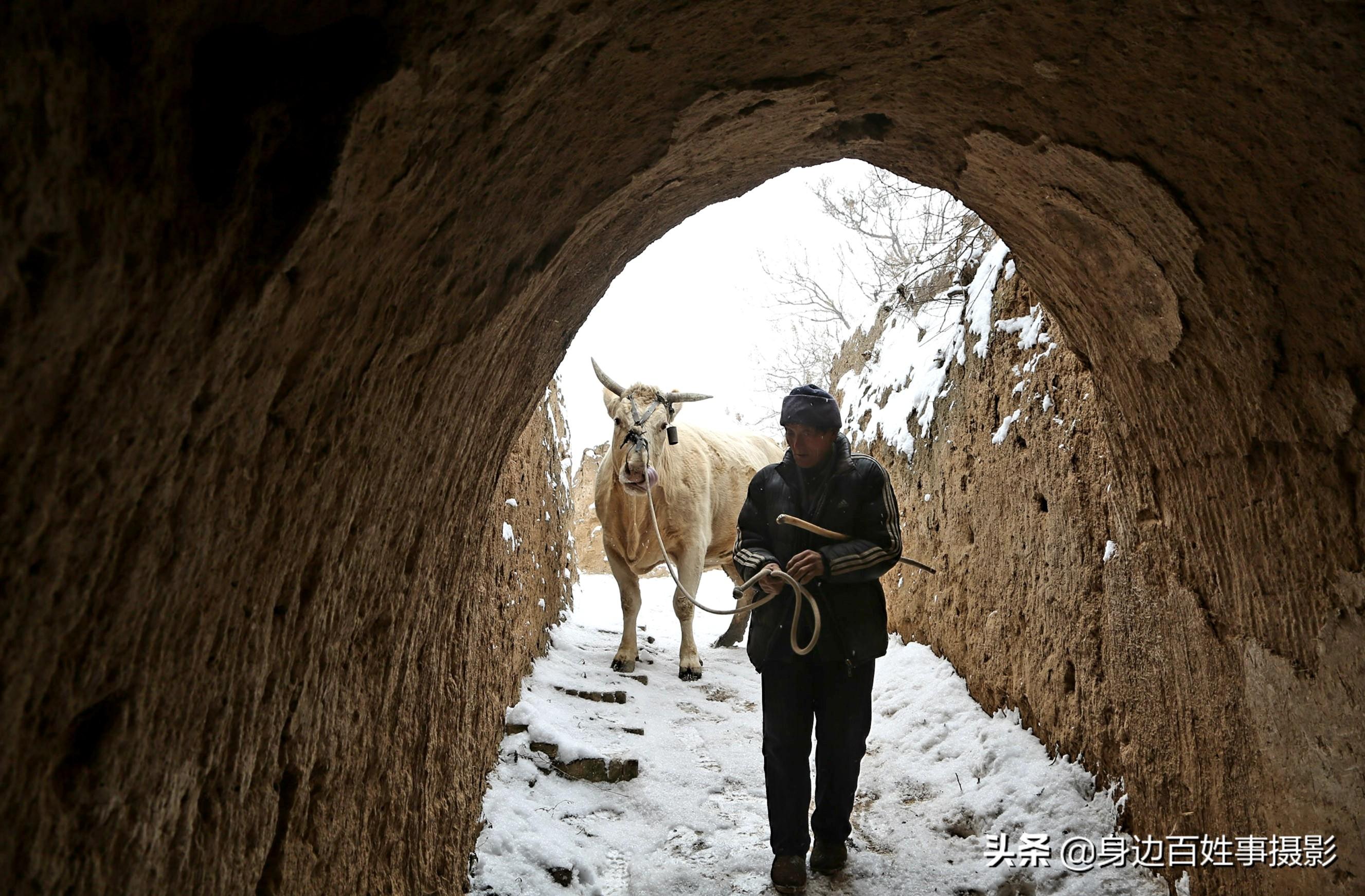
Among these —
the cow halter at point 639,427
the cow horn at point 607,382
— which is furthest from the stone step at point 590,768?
the cow horn at point 607,382

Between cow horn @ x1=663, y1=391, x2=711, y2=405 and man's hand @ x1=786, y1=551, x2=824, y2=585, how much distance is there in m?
3.83

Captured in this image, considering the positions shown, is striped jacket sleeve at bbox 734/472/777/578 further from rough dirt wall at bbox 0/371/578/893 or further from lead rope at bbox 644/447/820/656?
rough dirt wall at bbox 0/371/578/893

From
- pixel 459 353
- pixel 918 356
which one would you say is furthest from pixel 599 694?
pixel 918 356

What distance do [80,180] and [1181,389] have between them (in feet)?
9.06

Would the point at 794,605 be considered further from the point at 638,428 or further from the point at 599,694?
the point at 638,428

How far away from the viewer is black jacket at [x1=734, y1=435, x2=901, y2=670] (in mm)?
3336

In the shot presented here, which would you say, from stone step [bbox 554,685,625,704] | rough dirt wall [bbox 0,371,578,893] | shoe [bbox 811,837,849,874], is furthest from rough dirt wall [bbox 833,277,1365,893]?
rough dirt wall [bbox 0,371,578,893]

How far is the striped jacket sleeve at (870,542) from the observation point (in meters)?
3.31

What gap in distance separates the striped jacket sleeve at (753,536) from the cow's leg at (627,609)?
296 cm

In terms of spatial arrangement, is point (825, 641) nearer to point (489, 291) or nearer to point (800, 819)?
point (800, 819)

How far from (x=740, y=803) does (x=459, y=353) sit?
9.63 ft

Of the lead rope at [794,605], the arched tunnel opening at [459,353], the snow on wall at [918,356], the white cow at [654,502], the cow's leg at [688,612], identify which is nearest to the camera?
the arched tunnel opening at [459,353]

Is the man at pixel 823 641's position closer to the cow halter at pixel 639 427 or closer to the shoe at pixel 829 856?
the shoe at pixel 829 856

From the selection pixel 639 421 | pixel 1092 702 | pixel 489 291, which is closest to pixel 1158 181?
pixel 489 291
